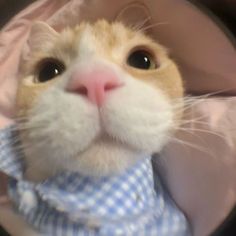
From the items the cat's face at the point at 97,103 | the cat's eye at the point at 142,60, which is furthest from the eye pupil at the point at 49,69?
the cat's eye at the point at 142,60

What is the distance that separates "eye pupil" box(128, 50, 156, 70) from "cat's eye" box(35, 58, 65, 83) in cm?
10

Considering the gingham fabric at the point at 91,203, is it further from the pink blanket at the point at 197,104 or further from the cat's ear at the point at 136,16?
the cat's ear at the point at 136,16

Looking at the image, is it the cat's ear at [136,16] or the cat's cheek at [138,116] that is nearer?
the cat's cheek at [138,116]

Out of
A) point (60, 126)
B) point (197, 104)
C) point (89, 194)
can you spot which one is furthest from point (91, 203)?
point (197, 104)

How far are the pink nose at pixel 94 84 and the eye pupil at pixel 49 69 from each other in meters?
0.11

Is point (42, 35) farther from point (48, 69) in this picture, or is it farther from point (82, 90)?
point (82, 90)

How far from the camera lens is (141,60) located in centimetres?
71

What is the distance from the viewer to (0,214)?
0.72 m

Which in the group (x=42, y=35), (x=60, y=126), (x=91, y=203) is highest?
(x=42, y=35)

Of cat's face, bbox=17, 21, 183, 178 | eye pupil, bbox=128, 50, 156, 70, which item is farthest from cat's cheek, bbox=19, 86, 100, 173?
eye pupil, bbox=128, 50, 156, 70

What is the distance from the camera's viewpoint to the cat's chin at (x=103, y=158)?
0.59m

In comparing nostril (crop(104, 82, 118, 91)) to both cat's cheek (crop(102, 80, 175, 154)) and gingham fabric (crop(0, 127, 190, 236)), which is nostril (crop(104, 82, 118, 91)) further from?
gingham fabric (crop(0, 127, 190, 236))

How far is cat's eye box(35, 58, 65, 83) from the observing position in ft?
2.32

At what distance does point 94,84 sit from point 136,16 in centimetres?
26
